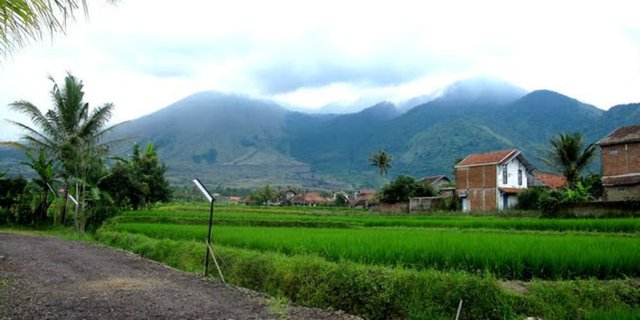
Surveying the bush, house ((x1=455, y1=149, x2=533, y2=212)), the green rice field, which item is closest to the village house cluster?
house ((x1=455, y1=149, x2=533, y2=212))

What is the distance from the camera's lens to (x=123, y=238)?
17.3 metres

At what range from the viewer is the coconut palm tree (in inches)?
910

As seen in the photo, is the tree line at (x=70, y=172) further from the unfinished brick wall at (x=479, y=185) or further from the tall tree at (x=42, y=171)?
the unfinished brick wall at (x=479, y=185)

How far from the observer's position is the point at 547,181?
46.5 metres

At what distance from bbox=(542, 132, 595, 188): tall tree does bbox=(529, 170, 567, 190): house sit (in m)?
6.04

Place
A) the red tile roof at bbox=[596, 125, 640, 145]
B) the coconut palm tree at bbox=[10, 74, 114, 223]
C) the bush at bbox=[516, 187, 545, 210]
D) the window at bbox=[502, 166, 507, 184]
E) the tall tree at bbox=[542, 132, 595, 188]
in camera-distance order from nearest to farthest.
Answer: the coconut palm tree at bbox=[10, 74, 114, 223], the red tile roof at bbox=[596, 125, 640, 145], the bush at bbox=[516, 187, 545, 210], the tall tree at bbox=[542, 132, 595, 188], the window at bbox=[502, 166, 507, 184]

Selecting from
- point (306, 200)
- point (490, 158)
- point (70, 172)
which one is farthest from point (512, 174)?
point (306, 200)

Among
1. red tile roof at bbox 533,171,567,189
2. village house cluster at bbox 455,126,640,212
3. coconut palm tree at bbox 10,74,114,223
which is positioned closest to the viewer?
coconut palm tree at bbox 10,74,114,223

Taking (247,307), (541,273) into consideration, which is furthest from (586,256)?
(247,307)

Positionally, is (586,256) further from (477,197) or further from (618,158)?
(477,197)

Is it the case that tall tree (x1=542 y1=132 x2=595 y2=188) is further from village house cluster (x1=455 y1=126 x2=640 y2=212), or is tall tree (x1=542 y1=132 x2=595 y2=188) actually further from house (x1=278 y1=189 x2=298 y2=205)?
house (x1=278 y1=189 x2=298 y2=205)

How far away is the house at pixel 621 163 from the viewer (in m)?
28.5

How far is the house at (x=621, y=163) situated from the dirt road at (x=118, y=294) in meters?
26.3

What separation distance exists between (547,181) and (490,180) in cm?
1134
